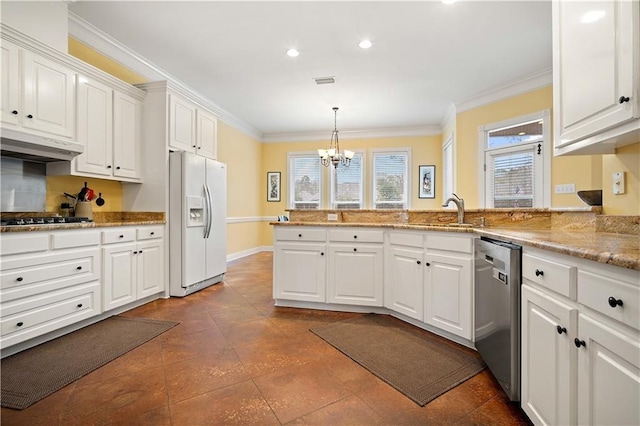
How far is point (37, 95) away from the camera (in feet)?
8.20

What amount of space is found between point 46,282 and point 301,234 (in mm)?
2063

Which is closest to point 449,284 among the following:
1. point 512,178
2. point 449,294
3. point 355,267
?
point 449,294

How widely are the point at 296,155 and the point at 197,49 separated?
13.1ft

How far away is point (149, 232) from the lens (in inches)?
132

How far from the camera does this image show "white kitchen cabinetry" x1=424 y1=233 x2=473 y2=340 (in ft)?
7.27

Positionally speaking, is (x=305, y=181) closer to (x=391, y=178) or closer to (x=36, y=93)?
(x=391, y=178)

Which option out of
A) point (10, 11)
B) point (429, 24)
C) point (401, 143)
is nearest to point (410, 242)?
point (429, 24)

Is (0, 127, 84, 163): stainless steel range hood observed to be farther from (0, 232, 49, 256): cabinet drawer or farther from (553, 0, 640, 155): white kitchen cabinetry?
(553, 0, 640, 155): white kitchen cabinetry

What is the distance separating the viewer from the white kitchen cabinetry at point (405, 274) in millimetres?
2564

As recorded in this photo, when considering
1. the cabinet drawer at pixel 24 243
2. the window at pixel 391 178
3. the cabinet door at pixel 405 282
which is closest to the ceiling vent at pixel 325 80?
the cabinet door at pixel 405 282

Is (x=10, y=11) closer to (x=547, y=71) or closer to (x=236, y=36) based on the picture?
(x=236, y=36)

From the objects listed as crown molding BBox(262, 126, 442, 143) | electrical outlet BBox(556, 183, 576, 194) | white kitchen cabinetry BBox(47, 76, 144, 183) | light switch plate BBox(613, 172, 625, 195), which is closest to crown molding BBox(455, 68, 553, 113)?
electrical outlet BBox(556, 183, 576, 194)

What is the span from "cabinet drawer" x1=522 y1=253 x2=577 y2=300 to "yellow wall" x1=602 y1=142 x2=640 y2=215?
0.88m

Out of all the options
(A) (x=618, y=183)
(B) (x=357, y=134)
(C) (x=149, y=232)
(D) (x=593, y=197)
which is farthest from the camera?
(B) (x=357, y=134)
